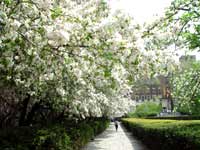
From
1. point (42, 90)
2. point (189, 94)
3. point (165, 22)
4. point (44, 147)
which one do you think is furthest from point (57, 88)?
point (189, 94)

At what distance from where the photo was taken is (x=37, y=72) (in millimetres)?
10055

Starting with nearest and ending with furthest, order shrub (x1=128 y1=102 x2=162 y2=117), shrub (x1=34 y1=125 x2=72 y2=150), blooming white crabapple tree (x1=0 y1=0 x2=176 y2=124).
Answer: blooming white crabapple tree (x1=0 y1=0 x2=176 y2=124) → shrub (x1=34 y1=125 x2=72 y2=150) → shrub (x1=128 y1=102 x2=162 y2=117)

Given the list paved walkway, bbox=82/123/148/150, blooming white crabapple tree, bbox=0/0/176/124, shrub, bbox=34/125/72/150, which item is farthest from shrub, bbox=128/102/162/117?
blooming white crabapple tree, bbox=0/0/176/124

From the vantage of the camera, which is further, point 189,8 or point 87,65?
point 189,8

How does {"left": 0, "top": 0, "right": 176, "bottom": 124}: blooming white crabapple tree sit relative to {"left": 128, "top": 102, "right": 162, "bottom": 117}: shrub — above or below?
below

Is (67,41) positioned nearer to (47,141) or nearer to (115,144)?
(47,141)

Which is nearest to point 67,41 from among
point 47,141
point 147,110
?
point 47,141

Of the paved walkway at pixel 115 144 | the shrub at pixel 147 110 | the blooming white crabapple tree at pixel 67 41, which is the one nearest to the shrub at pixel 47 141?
the blooming white crabapple tree at pixel 67 41

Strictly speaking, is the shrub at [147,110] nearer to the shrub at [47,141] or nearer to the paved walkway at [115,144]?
the paved walkway at [115,144]

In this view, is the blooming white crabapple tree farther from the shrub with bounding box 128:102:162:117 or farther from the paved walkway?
the shrub with bounding box 128:102:162:117

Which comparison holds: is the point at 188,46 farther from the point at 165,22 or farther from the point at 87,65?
the point at 87,65

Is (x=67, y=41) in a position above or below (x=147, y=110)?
below

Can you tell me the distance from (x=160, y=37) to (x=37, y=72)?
328cm

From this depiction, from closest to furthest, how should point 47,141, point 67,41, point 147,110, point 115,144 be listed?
1. point 67,41
2. point 47,141
3. point 115,144
4. point 147,110
